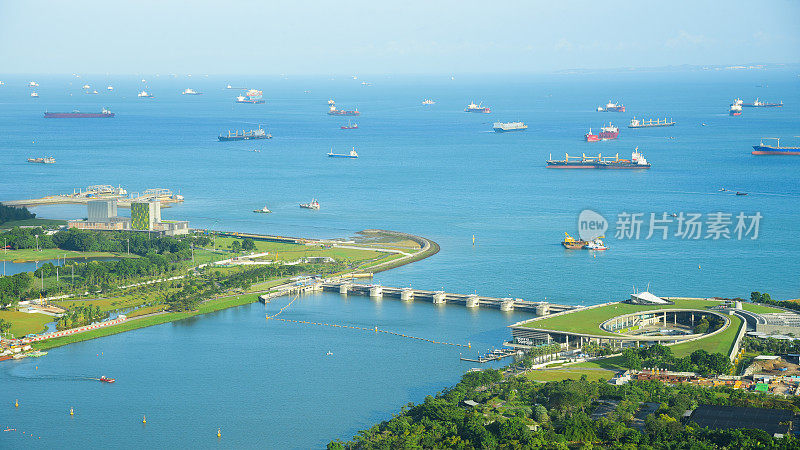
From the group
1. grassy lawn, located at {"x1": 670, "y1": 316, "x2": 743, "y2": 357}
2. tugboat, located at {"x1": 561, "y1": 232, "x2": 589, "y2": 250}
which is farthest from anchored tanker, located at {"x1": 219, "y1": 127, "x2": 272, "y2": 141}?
grassy lawn, located at {"x1": 670, "y1": 316, "x2": 743, "y2": 357}

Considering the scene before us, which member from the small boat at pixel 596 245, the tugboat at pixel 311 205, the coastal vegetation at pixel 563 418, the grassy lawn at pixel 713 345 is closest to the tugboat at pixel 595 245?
the small boat at pixel 596 245

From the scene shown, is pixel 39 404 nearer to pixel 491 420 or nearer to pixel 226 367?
pixel 226 367

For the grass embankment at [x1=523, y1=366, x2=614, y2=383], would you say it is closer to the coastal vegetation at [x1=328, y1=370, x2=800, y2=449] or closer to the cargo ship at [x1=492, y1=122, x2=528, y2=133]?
the coastal vegetation at [x1=328, y1=370, x2=800, y2=449]

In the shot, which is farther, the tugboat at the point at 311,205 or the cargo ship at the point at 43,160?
the cargo ship at the point at 43,160

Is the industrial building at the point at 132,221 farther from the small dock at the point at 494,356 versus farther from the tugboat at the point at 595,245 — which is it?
the small dock at the point at 494,356

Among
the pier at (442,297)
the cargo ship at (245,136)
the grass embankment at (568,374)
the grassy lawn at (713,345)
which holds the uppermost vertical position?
the cargo ship at (245,136)

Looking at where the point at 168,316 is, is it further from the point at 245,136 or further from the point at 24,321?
the point at 245,136

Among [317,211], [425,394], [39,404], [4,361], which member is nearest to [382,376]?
[425,394]
